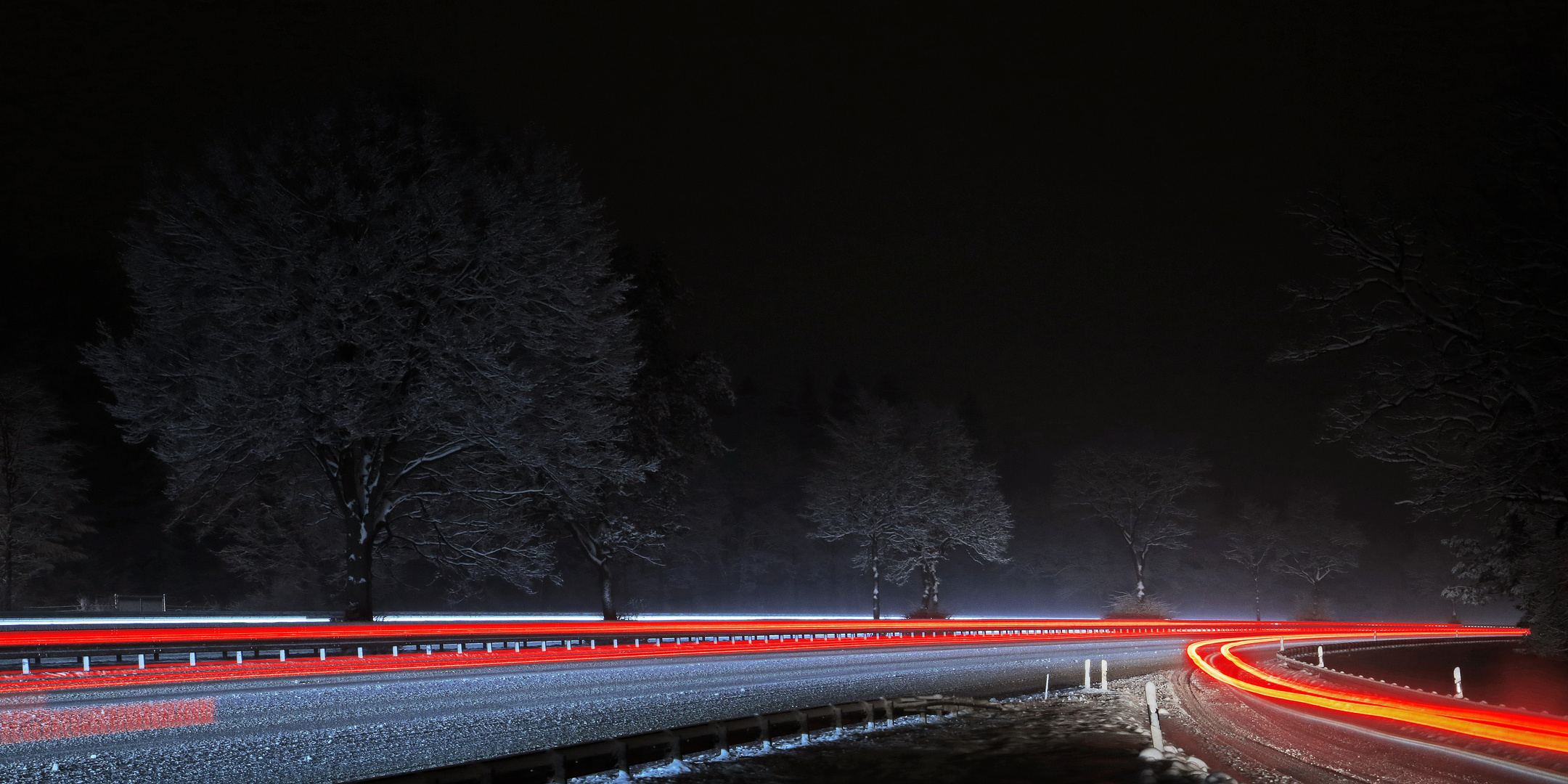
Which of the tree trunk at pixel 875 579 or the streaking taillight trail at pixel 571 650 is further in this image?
the tree trunk at pixel 875 579

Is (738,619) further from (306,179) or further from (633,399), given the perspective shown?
(306,179)

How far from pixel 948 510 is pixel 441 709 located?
4206 cm

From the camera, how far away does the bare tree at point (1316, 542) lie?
81.9 meters

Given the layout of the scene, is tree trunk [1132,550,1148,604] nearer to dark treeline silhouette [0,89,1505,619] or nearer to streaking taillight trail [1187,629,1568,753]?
dark treeline silhouette [0,89,1505,619]

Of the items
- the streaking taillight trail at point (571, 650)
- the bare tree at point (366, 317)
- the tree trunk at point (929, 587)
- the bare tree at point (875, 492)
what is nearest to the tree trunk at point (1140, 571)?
the tree trunk at point (929, 587)

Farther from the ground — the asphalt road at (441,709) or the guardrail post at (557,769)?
the guardrail post at (557,769)

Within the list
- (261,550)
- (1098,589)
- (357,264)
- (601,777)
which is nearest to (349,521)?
(357,264)

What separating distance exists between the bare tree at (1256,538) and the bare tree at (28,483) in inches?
2947

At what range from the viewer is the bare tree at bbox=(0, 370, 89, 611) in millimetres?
39000

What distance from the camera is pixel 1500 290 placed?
24.6 m

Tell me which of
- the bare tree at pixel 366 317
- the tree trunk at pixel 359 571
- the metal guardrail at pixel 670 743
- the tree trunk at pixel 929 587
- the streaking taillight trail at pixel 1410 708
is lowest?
the tree trunk at pixel 929 587

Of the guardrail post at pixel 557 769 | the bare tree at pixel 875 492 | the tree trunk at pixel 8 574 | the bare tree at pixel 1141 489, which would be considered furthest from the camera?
the bare tree at pixel 1141 489

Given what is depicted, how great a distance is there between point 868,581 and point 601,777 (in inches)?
2906

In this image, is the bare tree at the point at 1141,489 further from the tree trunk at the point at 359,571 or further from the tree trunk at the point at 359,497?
the tree trunk at the point at 359,571
